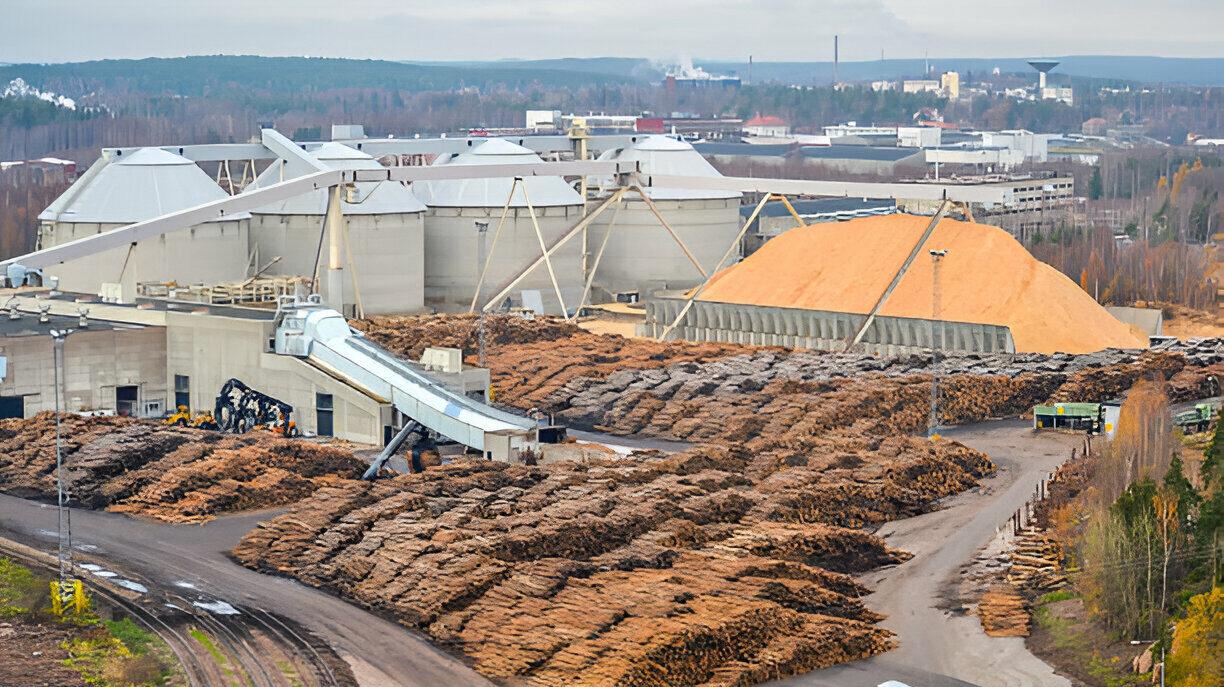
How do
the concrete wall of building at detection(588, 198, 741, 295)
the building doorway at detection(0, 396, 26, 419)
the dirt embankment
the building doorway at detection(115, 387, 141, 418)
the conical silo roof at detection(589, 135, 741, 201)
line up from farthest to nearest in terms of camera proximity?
the conical silo roof at detection(589, 135, 741, 201) → the concrete wall of building at detection(588, 198, 741, 295) → the building doorway at detection(115, 387, 141, 418) → the building doorway at detection(0, 396, 26, 419) → the dirt embankment

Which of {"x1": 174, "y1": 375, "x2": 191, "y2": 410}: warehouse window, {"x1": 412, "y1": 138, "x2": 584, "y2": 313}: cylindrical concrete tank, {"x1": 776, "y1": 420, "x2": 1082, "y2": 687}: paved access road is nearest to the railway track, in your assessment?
{"x1": 776, "y1": 420, "x2": 1082, "y2": 687}: paved access road

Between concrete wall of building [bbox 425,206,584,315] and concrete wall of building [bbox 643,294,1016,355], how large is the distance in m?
6.56

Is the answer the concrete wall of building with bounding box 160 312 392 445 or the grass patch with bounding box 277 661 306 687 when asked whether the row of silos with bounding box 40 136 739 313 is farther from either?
the grass patch with bounding box 277 661 306 687

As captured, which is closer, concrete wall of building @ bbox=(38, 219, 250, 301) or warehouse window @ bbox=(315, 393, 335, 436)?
warehouse window @ bbox=(315, 393, 335, 436)

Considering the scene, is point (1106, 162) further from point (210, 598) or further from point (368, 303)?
point (210, 598)

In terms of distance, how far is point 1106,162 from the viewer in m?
182

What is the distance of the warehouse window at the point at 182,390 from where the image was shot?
62.9m

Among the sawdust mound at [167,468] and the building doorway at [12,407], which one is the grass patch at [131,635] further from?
the building doorway at [12,407]

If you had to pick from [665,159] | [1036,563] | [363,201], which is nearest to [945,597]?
[1036,563]

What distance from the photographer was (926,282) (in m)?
74.6

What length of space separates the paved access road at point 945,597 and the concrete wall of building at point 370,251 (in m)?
33.1

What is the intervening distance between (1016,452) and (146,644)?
2787 cm

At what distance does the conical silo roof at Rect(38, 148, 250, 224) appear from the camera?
3127 inches

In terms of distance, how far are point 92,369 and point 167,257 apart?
16.2m
